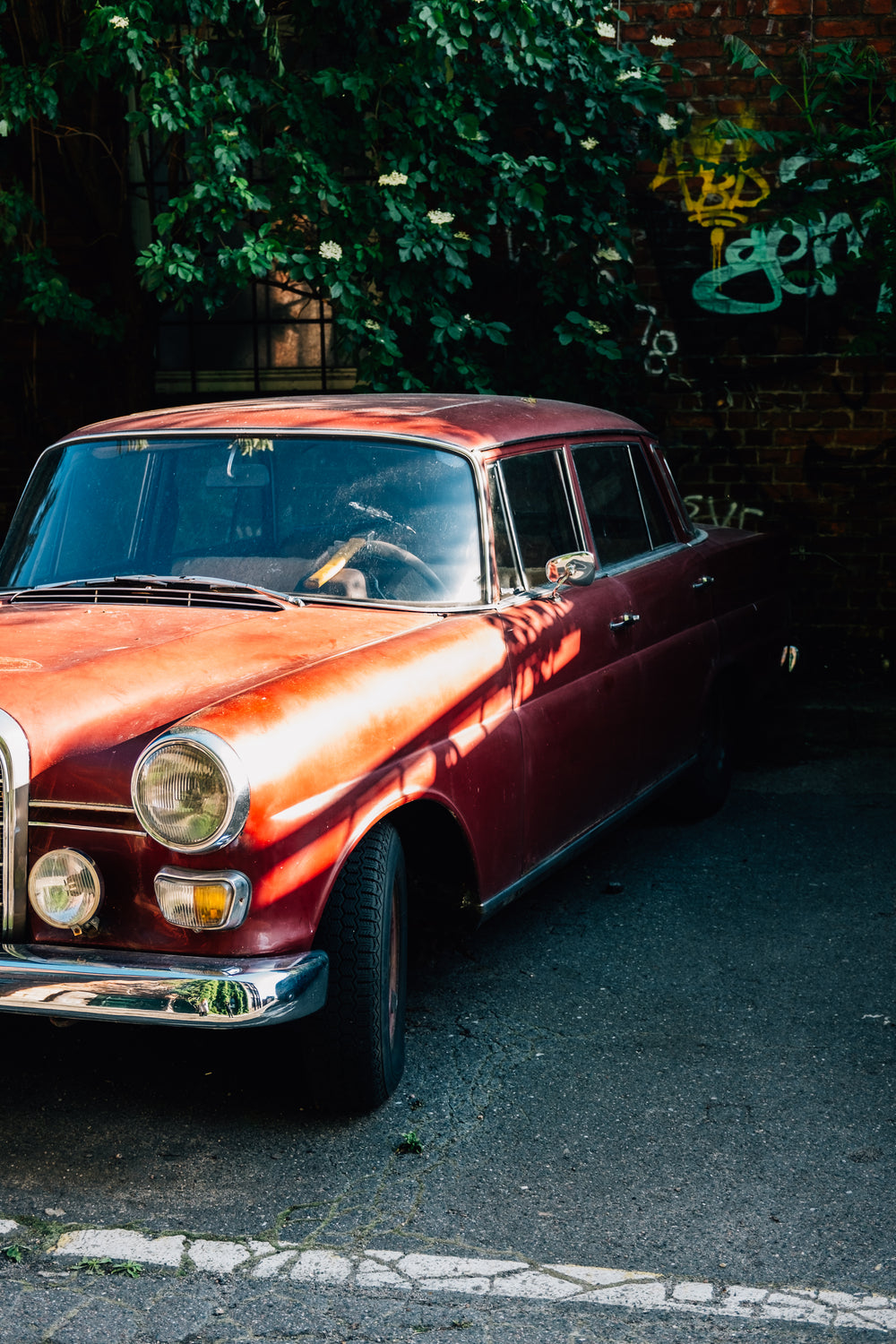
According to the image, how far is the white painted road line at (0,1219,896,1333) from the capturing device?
2.59 meters

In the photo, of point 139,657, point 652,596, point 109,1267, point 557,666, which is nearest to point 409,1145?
point 109,1267

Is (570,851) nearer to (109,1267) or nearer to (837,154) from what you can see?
(109,1267)

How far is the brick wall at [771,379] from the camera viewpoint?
8180mm

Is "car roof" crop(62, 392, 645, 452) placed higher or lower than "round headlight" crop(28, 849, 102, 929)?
higher

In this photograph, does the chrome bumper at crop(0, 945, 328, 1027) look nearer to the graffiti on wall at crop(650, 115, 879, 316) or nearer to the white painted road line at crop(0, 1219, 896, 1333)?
the white painted road line at crop(0, 1219, 896, 1333)

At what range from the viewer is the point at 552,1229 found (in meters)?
2.88

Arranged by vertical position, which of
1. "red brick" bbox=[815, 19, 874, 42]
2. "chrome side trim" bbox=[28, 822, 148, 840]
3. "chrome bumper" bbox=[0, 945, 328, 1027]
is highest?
"red brick" bbox=[815, 19, 874, 42]

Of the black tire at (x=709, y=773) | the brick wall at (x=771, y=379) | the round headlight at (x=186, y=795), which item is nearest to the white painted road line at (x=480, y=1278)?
the round headlight at (x=186, y=795)

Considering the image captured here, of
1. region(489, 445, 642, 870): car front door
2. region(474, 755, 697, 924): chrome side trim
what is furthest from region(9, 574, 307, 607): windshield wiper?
region(474, 755, 697, 924): chrome side trim

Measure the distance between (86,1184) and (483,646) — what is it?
160cm

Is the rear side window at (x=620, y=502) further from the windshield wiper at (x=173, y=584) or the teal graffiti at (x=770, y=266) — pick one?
the teal graffiti at (x=770, y=266)

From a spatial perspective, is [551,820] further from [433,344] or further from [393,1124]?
[433,344]

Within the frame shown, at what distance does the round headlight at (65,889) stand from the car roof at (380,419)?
163 cm

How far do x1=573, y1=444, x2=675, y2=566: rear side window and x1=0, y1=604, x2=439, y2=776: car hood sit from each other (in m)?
1.14
